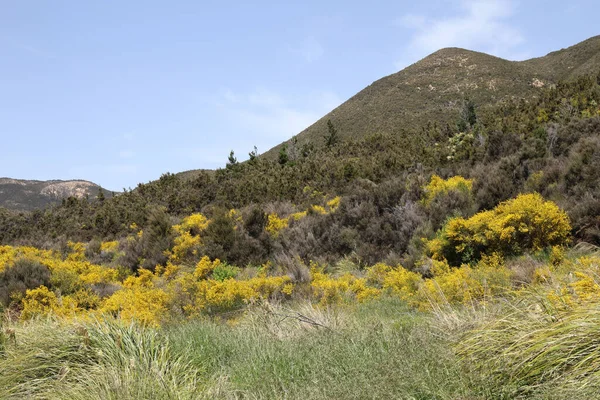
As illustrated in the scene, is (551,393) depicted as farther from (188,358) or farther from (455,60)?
(455,60)

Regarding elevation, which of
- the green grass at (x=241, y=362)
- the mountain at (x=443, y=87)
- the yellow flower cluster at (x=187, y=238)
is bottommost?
the green grass at (x=241, y=362)

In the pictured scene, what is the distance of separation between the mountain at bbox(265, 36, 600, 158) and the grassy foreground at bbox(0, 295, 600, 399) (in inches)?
1919

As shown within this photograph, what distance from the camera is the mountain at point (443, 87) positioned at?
5902 cm

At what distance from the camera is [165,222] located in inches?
611

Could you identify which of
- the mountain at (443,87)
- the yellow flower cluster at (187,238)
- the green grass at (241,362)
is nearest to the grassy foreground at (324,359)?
the green grass at (241,362)

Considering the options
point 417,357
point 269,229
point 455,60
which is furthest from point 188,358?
point 455,60

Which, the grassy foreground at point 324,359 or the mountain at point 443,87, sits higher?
the mountain at point 443,87

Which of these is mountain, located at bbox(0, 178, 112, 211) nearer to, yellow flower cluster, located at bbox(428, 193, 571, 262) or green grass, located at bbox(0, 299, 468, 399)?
yellow flower cluster, located at bbox(428, 193, 571, 262)

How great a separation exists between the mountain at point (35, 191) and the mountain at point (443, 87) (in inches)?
2824

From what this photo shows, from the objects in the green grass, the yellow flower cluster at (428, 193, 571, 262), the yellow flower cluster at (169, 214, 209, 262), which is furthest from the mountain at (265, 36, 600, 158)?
the green grass

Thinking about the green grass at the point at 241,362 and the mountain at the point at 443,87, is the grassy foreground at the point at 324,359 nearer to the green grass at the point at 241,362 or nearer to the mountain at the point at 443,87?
the green grass at the point at 241,362

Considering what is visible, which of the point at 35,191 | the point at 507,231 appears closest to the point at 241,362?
the point at 507,231

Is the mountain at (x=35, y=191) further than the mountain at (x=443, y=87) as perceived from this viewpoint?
Yes

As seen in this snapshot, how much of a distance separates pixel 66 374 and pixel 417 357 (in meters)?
3.35
